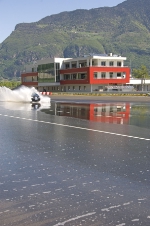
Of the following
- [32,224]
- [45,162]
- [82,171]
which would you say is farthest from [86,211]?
[45,162]

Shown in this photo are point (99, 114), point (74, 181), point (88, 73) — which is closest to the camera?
point (74, 181)

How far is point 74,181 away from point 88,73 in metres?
78.8

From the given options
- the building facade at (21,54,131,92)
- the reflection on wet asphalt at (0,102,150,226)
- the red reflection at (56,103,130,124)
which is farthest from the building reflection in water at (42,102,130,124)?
the building facade at (21,54,131,92)

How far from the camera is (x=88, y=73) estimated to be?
84.3 m

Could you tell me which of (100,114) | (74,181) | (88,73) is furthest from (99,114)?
(88,73)

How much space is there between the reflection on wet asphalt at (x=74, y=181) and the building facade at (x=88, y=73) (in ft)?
241

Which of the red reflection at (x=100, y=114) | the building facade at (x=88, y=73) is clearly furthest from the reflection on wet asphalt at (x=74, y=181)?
the building facade at (x=88, y=73)

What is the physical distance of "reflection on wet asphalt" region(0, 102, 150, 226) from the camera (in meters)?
4.75

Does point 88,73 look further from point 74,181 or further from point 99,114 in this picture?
point 74,181

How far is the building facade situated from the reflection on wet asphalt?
73.6 meters

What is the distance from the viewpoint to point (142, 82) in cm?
10744

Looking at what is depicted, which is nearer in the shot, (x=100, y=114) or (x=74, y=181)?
(x=74, y=181)

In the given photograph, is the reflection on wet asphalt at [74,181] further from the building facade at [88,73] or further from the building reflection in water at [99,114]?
the building facade at [88,73]

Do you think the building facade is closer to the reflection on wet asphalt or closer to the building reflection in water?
the building reflection in water
